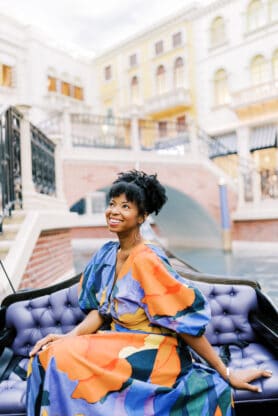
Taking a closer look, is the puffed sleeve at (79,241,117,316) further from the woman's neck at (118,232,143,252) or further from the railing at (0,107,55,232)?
the railing at (0,107,55,232)

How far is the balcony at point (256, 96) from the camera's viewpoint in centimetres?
1345

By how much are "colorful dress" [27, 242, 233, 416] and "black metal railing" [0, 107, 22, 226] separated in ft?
7.33

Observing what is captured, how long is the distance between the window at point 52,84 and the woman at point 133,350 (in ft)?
55.2

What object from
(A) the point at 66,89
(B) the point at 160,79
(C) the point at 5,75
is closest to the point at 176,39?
(B) the point at 160,79

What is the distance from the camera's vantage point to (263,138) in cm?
1415

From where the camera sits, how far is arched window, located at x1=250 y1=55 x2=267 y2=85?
14383 mm

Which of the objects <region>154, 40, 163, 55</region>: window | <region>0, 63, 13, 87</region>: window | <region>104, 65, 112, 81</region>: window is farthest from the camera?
<region>104, 65, 112, 81</region>: window

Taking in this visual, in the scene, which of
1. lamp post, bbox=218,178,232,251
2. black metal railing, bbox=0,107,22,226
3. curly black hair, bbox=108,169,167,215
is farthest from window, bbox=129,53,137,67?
curly black hair, bbox=108,169,167,215

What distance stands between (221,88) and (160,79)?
3.07 meters

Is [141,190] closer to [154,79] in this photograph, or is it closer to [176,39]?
[176,39]

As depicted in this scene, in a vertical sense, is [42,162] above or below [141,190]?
above

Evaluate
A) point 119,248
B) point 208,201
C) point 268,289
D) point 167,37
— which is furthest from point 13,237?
point 167,37

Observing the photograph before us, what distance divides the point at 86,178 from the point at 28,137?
5.12 metres

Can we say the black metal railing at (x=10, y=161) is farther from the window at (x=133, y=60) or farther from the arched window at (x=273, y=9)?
the window at (x=133, y=60)
